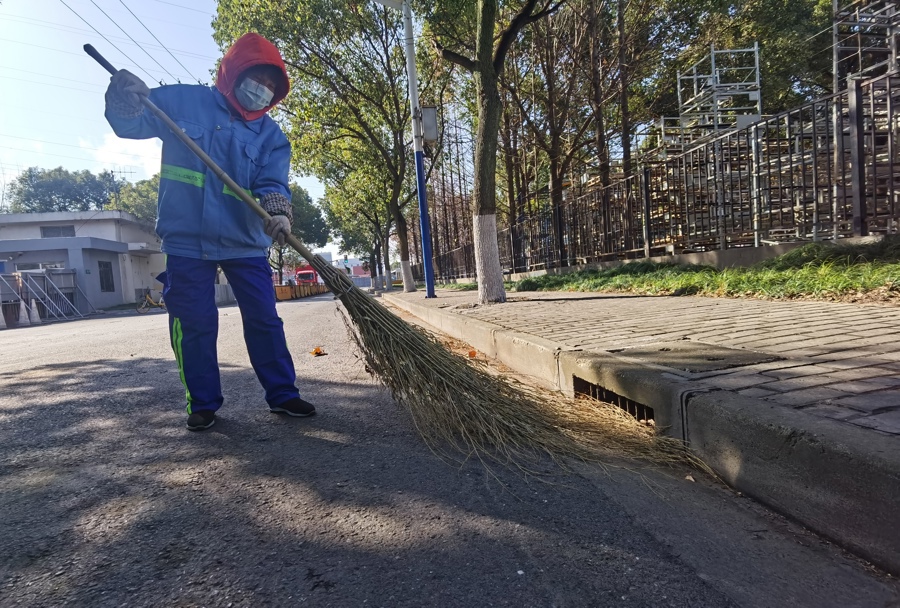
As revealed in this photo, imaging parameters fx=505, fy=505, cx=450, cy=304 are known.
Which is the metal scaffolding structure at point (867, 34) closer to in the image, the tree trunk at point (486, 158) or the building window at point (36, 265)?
the tree trunk at point (486, 158)

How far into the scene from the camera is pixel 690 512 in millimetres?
1773

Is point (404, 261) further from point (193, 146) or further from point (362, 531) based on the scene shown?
point (362, 531)

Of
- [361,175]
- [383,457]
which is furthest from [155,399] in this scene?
[361,175]

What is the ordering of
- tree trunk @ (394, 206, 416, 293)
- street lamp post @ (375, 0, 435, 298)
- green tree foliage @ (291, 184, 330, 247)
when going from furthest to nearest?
green tree foliage @ (291, 184, 330, 247), tree trunk @ (394, 206, 416, 293), street lamp post @ (375, 0, 435, 298)

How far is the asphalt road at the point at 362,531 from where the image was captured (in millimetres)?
1351

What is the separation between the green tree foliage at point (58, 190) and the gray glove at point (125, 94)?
58.5m

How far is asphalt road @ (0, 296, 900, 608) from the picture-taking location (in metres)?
1.35

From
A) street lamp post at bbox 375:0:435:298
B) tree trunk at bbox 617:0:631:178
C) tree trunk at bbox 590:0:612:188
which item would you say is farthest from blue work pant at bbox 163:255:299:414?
tree trunk at bbox 617:0:631:178

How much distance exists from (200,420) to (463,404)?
1434 millimetres

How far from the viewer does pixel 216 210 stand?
2803 millimetres

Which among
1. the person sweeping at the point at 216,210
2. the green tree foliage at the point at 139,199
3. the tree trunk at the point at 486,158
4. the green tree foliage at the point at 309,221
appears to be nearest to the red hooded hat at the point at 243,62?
the person sweeping at the point at 216,210

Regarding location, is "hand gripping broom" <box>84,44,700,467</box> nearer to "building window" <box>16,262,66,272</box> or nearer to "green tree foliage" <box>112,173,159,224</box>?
"building window" <box>16,262,66,272</box>

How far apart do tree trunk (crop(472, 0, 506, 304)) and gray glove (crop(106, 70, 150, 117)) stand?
5622 mm

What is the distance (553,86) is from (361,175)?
1141 cm
